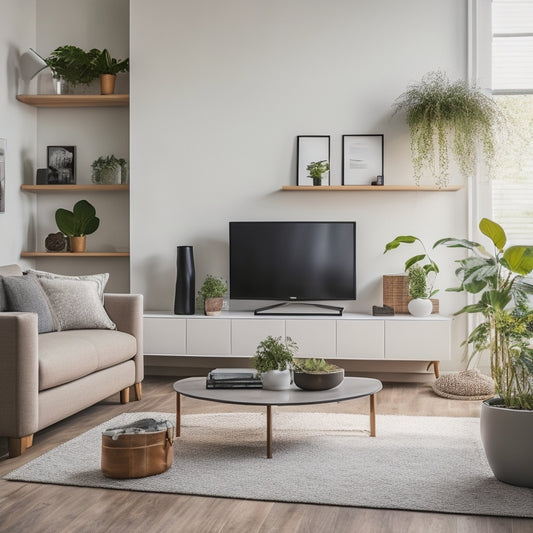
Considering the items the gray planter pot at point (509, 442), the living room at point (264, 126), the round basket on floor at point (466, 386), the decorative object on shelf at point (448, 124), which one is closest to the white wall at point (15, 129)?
the living room at point (264, 126)

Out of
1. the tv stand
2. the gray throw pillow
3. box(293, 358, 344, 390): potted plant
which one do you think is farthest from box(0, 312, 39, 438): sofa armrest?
the tv stand

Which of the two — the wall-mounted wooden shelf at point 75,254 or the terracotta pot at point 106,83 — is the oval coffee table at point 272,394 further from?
the terracotta pot at point 106,83

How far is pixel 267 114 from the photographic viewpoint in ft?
18.0

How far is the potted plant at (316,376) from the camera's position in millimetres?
3328

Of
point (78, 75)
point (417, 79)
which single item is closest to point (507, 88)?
point (417, 79)

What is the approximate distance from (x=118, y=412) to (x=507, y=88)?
362 cm

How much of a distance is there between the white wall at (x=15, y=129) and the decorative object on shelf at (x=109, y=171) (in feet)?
1.86

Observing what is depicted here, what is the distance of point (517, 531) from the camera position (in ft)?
7.84

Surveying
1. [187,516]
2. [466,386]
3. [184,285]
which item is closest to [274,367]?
[187,516]

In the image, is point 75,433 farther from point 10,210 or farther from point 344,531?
point 10,210

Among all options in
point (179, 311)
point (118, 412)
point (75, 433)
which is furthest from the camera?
point (179, 311)

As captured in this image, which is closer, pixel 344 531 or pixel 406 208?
pixel 344 531

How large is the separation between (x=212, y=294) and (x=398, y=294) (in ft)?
4.45

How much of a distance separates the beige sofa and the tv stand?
1.10 m
